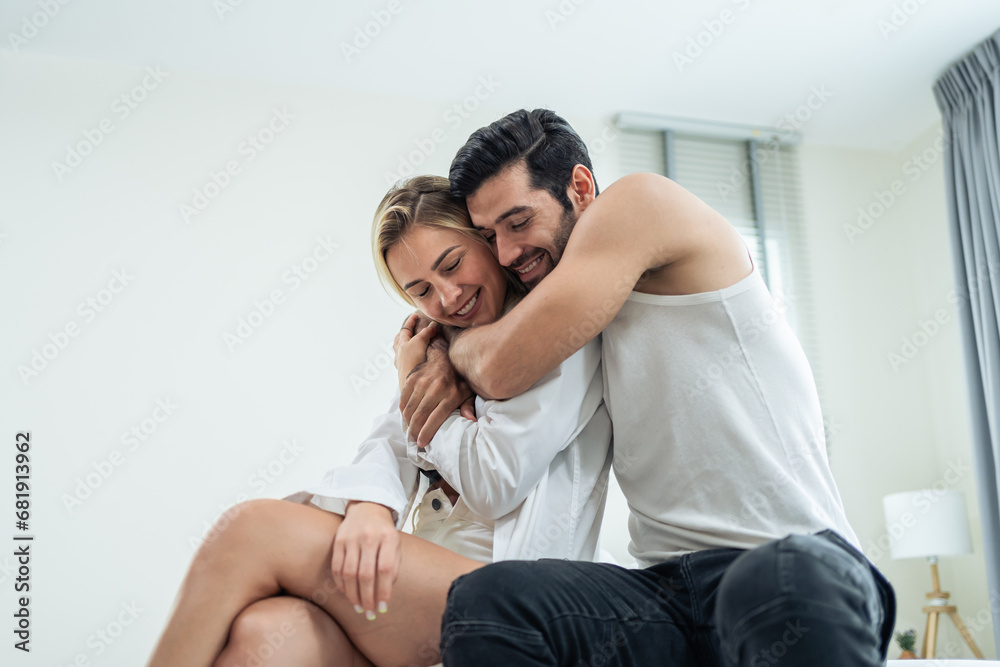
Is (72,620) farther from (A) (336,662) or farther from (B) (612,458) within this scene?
(B) (612,458)

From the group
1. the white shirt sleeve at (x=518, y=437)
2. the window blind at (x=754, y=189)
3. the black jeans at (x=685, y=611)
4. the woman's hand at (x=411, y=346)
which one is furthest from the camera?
the window blind at (x=754, y=189)

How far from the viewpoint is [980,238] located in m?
3.29

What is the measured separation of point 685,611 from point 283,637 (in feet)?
1.61

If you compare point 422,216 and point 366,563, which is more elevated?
point 422,216

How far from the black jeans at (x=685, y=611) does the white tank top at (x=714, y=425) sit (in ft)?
0.21

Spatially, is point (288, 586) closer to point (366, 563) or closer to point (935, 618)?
point (366, 563)

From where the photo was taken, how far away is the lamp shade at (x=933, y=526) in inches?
122

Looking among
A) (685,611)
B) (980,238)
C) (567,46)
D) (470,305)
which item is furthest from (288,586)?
(980,238)

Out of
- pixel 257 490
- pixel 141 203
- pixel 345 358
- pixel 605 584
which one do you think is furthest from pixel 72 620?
pixel 605 584

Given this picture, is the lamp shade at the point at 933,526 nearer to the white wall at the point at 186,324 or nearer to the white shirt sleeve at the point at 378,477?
the white wall at the point at 186,324

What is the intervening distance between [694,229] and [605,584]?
0.52 meters

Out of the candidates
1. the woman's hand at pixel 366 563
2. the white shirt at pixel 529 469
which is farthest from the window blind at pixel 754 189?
the woman's hand at pixel 366 563

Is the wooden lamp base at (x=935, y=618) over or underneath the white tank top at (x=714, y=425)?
underneath

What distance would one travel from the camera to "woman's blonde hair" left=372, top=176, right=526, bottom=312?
1.52 m
